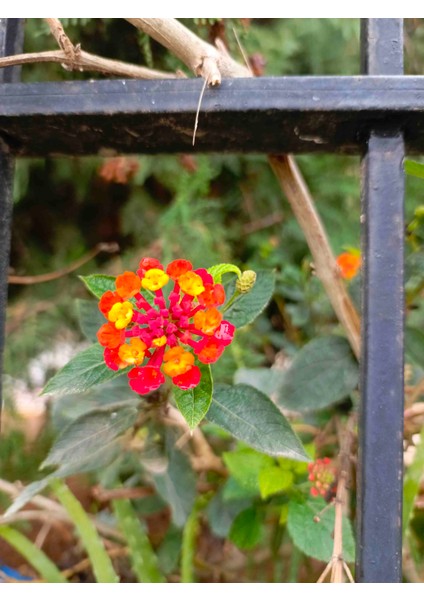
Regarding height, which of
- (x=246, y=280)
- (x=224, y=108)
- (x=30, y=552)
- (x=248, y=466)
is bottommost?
(x=30, y=552)

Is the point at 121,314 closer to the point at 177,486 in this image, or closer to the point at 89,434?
the point at 89,434

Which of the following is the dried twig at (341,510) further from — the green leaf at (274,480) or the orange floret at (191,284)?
the orange floret at (191,284)

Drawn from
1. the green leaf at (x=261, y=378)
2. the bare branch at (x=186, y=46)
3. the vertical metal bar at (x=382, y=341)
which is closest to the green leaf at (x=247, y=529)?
the green leaf at (x=261, y=378)

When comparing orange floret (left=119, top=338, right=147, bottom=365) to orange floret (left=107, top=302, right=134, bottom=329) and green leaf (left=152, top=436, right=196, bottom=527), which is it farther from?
green leaf (left=152, top=436, right=196, bottom=527)

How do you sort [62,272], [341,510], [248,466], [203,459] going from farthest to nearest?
[62,272]
[203,459]
[248,466]
[341,510]

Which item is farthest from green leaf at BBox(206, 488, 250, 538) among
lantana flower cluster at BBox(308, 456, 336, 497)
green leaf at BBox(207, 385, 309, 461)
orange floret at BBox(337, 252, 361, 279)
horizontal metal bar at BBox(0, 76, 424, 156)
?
horizontal metal bar at BBox(0, 76, 424, 156)

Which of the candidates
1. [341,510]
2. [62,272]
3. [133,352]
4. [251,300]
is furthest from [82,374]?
[62,272]

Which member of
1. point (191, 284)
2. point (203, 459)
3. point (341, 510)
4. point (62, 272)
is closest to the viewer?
point (191, 284)
